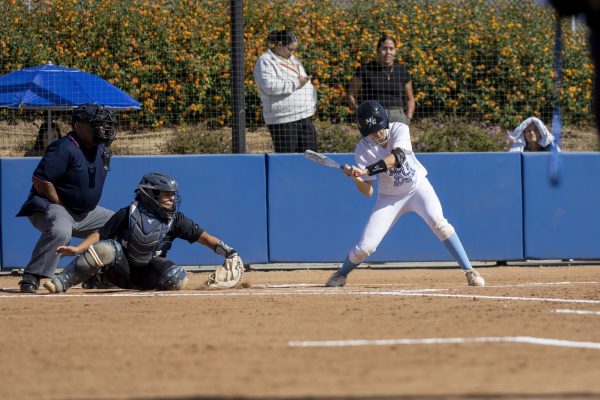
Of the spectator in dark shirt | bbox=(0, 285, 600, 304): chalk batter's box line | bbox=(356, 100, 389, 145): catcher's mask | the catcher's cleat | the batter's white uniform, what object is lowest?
bbox=(0, 285, 600, 304): chalk batter's box line

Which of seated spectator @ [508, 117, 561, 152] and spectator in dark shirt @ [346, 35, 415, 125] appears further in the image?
seated spectator @ [508, 117, 561, 152]

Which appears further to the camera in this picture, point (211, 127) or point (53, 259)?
point (211, 127)

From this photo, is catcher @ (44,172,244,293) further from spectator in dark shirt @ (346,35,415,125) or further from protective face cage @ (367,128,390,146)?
spectator in dark shirt @ (346,35,415,125)

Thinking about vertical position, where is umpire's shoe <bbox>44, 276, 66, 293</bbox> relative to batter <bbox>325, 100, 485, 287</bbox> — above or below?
below

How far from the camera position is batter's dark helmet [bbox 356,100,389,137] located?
32.2ft

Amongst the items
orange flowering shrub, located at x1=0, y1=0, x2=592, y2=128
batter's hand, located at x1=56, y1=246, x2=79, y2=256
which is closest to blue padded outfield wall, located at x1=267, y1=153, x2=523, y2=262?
orange flowering shrub, located at x1=0, y1=0, x2=592, y2=128

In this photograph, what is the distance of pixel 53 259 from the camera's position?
998cm

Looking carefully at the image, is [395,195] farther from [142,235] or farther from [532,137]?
[532,137]

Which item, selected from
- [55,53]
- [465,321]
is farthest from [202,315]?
[55,53]

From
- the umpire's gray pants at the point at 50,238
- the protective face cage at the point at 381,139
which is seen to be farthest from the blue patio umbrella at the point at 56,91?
the protective face cage at the point at 381,139

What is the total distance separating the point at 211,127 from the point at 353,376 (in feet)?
28.7

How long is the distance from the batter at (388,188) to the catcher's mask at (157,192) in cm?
161

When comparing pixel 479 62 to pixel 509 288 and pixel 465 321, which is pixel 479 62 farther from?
pixel 465 321

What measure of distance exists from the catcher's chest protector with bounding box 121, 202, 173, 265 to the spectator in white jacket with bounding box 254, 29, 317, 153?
339 cm
